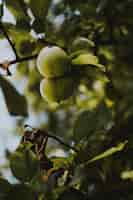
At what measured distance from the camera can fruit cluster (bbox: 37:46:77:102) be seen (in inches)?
41.4

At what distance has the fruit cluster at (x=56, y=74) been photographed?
3.45ft

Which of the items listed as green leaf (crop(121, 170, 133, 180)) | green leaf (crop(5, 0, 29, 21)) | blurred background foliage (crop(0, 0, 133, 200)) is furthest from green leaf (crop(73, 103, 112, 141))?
Result: green leaf (crop(5, 0, 29, 21))

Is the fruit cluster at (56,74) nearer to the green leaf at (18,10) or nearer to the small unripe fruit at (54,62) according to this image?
the small unripe fruit at (54,62)

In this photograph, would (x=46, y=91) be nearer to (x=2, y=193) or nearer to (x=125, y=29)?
(x=2, y=193)

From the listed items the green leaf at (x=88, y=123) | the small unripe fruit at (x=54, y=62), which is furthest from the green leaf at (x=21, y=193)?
the small unripe fruit at (x=54, y=62)

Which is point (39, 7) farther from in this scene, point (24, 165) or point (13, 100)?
point (24, 165)

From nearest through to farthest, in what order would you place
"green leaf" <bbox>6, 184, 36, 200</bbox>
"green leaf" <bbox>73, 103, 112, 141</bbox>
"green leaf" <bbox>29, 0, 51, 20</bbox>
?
"green leaf" <bbox>6, 184, 36, 200</bbox> < "green leaf" <bbox>73, 103, 112, 141</bbox> < "green leaf" <bbox>29, 0, 51, 20</bbox>

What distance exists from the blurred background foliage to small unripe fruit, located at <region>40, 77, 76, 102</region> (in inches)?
1.6

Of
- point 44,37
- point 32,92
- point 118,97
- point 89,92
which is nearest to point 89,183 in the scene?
point 44,37

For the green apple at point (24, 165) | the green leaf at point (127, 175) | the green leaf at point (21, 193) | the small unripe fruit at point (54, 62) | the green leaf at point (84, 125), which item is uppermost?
the small unripe fruit at point (54, 62)

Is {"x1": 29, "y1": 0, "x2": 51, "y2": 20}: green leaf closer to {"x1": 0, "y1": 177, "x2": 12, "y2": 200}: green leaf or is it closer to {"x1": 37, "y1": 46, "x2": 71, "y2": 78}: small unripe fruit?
{"x1": 37, "y1": 46, "x2": 71, "y2": 78}: small unripe fruit

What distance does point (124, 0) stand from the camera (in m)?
1.48

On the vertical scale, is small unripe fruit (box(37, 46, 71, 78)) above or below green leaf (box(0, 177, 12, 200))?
above

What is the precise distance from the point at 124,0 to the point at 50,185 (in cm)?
77
